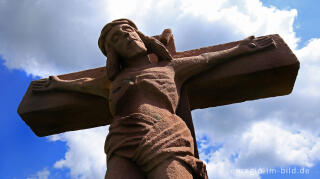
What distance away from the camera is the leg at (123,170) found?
100 inches

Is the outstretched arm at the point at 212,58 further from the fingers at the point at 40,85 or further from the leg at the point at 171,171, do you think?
→ the fingers at the point at 40,85

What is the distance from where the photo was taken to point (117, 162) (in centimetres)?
264

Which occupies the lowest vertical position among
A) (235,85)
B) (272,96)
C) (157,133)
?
(272,96)

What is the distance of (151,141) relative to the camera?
8.34ft

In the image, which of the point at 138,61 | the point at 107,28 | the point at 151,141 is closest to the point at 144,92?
the point at 138,61

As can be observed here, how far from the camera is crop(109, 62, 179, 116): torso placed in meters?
3.09

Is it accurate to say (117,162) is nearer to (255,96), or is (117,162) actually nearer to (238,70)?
(238,70)

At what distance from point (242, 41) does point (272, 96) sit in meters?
0.86

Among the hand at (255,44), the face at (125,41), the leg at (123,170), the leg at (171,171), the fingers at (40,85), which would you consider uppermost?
the face at (125,41)

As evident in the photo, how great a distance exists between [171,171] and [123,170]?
45cm

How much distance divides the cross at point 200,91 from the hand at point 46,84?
2.8 inches

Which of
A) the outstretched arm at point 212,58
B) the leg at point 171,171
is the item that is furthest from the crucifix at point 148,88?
the leg at point 171,171

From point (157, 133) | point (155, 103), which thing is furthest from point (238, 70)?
point (157, 133)

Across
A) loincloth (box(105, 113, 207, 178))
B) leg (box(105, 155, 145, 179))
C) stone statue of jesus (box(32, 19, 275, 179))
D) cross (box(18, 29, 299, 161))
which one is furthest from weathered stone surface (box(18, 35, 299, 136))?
leg (box(105, 155, 145, 179))
